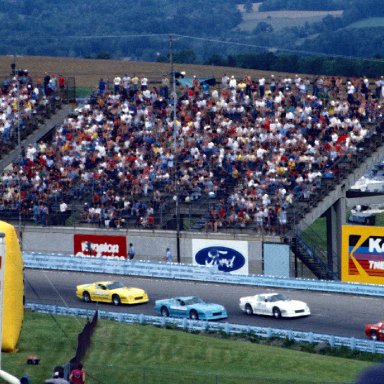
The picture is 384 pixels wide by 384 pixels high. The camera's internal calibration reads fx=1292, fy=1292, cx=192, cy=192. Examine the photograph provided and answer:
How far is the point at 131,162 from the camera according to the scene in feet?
174

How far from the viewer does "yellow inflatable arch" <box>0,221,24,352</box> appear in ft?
77.2

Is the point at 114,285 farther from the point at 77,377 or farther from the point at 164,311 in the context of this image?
the point at 77,377

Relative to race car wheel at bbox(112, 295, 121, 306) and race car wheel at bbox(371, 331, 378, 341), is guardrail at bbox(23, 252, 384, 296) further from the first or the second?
race car wheel at bbox(371, 331, 378, 341)

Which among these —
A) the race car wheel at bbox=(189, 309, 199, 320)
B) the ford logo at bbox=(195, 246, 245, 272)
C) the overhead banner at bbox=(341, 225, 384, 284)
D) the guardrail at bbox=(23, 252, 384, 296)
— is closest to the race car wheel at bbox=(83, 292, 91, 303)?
the guardrail at bbox=(23, 252, 384, 296)

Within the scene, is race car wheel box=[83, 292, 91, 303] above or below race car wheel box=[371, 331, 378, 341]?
below

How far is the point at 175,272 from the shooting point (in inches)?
1847

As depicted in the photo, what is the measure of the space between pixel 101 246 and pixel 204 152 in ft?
18.3

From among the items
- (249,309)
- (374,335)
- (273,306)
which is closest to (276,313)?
(273,306)

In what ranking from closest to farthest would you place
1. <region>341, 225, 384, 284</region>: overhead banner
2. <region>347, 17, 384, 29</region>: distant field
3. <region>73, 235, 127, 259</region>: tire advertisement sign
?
<region>341, 225, 384, 284</region>: overhead banner < <region>73, 235, 127, 259</region>: tire advertisement sign < <region>347, 17, 384, 29</region>: distant field

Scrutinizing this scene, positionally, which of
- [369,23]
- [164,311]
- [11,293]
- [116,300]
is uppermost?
[369,23]

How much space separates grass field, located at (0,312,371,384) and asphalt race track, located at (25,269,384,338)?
321 cm

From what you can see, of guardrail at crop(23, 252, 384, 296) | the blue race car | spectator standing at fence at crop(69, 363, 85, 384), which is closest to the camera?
spectator standing at fence at crop(69, 363, 85, 384)

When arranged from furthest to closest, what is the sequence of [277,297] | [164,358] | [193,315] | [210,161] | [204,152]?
[204,152] → [210,161] → [277,297] → [193,315] → [164,358]

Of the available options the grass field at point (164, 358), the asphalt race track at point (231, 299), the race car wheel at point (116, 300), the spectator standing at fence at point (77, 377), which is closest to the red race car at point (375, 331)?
the asphalt race track at point (231, 299)
